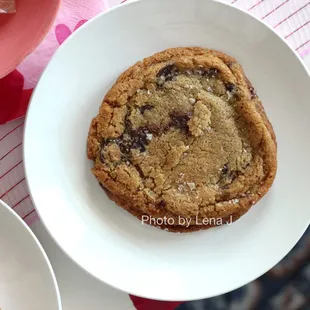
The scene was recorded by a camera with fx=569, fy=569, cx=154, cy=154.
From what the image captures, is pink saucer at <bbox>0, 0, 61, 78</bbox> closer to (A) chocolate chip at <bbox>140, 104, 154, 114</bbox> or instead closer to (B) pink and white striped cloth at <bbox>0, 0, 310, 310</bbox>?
(B) pink and white striped cloth at <bbox>0, 0, 310, 310</bbox>

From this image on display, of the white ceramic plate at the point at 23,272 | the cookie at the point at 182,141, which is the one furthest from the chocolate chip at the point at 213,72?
the white ceramic plate at the point at 23,272

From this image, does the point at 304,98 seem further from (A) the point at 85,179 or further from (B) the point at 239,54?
(A) the point at 85,179

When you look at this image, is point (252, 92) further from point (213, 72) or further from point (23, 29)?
point (23, 29)

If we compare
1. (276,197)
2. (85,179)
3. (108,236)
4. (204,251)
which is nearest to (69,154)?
(85,179)

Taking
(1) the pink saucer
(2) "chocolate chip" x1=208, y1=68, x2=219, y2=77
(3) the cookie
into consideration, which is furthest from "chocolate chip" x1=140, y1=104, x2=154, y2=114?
(1) the pink saucer

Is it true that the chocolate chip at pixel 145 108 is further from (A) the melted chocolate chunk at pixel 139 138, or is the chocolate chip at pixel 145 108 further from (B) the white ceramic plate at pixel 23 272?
(B) the white ceramic plate at pixel 23 272
